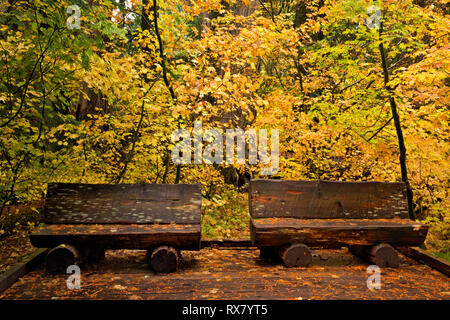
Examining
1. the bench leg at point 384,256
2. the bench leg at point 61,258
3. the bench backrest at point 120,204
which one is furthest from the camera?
the bench leg at point 384,256

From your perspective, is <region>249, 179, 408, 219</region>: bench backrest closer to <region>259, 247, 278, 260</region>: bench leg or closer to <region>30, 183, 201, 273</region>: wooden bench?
<region>259, 247, 278, 260</region>: bench leg

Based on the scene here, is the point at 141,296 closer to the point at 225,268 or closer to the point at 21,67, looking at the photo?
the point at 225,268

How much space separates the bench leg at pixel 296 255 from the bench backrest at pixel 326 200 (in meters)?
0.46

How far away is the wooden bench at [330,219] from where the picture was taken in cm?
361

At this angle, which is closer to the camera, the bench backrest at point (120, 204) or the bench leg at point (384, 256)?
the bench backrest at point (120, 204)

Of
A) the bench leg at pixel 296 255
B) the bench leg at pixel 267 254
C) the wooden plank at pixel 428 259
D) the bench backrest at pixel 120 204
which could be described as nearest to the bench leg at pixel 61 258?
the bench backrest at pixel 120 204

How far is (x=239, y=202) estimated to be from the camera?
11062mm

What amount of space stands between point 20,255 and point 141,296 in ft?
16.4

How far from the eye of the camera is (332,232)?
3.62 meters

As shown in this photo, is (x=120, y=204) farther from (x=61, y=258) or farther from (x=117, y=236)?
(x=61, y=258)

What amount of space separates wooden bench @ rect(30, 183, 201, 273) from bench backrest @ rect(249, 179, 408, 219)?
1046 millimetres

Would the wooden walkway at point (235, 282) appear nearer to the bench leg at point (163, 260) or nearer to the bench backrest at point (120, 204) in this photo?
the bench leg at point (163, 260)

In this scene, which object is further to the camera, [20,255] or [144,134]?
[144,134]

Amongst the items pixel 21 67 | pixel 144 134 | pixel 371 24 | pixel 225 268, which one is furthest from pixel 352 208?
pixel 21 67
